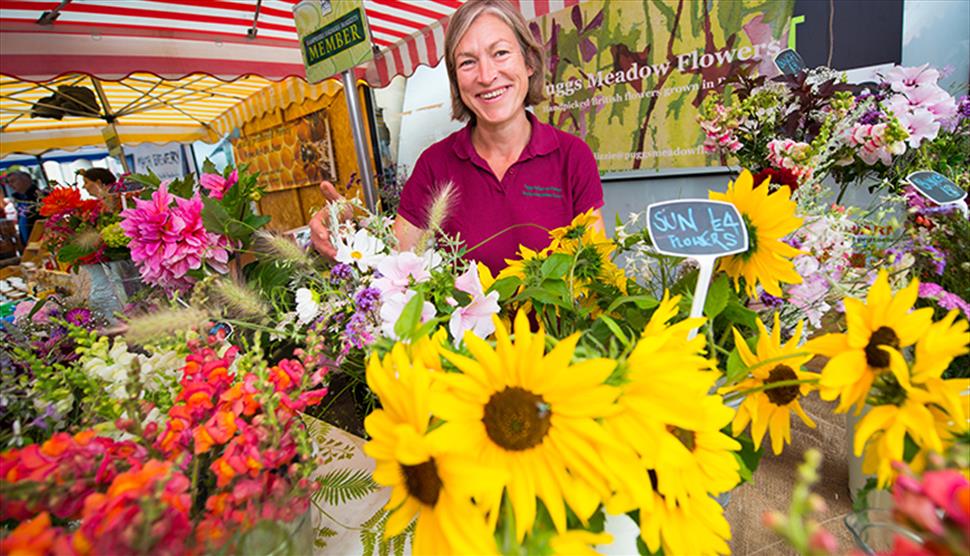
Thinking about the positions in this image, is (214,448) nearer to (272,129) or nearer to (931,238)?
(931,238)

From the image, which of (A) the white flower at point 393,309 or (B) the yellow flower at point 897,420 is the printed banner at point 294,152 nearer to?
(A) the white flower at point 393,309

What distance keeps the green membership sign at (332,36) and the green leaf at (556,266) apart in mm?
1069

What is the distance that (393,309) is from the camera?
45 centimetres

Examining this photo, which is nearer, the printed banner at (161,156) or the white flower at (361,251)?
the white flower at (361,251)

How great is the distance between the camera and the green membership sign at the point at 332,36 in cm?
134

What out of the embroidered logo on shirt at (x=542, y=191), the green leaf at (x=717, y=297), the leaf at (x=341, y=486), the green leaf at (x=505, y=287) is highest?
the embroidered logo on shirt at (x=542, y=191)

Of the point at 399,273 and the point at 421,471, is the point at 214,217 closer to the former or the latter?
the point at 399,273

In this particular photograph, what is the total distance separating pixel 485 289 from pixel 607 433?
0.25m

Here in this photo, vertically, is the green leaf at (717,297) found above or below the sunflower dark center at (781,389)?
above

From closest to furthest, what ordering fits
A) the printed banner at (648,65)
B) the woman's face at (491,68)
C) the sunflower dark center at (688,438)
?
the sunflower dark center at (688,438)
the woman's face at (491,68)
the printed banner at (648,65)

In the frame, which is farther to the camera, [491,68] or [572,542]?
[491,68]

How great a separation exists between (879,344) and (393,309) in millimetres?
402

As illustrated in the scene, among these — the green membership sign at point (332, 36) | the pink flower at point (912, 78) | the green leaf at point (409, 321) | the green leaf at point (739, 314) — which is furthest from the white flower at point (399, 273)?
the green membership sign at point (332, 36)

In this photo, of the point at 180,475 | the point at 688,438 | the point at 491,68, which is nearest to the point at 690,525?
the point at 688,438
